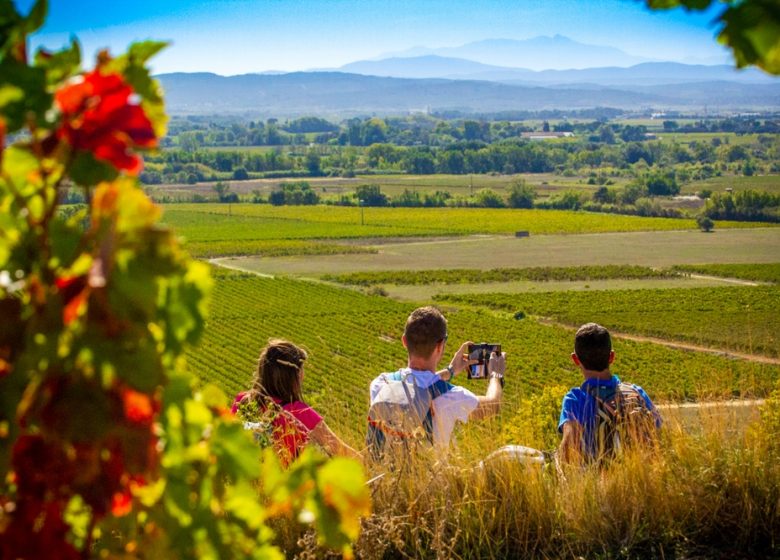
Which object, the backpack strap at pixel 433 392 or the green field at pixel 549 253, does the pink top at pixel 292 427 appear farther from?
the green field at pixel 549 253

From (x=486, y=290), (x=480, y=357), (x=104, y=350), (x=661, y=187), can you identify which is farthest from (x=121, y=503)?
(x=661, y=187)

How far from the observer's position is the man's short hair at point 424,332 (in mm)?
4441

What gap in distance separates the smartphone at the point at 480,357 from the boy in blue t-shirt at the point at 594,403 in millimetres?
684

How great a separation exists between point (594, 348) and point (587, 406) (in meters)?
0.31

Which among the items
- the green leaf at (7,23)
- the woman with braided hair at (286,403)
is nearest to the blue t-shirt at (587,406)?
the woman with braided hair at (286,403)

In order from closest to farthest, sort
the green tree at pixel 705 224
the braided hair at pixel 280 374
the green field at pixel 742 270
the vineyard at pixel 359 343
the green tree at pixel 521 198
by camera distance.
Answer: the braided hair at pixel 280 374 < the vineyard at pixel 359 343 < the green field at pixel 742 270 < the green tree at pixel 705 224 < the green tree at pixel 521 198

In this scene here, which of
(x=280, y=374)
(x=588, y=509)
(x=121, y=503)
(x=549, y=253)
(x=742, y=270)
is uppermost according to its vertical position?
(x=121, y=503)

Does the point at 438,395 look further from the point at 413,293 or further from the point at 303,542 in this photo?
the point at 413,293

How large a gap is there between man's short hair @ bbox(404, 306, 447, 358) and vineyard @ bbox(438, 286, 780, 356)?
41.8 metres

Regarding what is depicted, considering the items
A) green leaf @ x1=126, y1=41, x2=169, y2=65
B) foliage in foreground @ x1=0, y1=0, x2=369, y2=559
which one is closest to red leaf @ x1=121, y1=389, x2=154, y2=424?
foliage in foreground @ x1=0, y1=0, x2=369, y2=559

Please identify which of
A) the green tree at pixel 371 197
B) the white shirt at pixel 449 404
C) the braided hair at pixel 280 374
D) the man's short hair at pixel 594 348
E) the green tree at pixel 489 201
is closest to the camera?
the white shirt at pixel 449 404

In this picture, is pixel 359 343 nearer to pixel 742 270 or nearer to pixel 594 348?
pixel 742 270

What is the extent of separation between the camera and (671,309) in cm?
5769

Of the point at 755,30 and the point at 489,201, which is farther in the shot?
the point at 489,201
